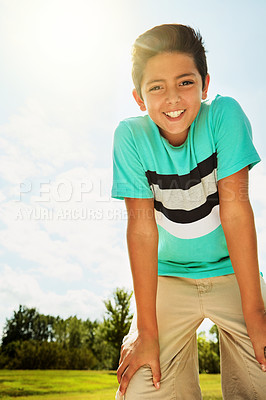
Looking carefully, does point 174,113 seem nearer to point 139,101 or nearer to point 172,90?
point 172,90

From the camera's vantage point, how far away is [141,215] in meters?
2.24

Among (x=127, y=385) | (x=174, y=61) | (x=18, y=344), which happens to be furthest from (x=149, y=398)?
(x=18, y=344)

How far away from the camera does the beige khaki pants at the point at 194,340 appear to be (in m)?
2.02

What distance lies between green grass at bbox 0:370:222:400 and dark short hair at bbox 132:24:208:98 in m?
3.95

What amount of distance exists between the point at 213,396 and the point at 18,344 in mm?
5690

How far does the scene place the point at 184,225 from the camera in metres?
2.30

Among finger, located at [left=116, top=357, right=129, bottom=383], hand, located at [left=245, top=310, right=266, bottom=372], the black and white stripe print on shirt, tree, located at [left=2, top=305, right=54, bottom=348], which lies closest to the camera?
hand, located at [left=245, top=310, right=266, bottom=372]

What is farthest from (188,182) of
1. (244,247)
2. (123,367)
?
(123,367)

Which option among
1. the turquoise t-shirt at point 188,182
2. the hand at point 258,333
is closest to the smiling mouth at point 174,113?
the turquoise t-shirt at point 188,182

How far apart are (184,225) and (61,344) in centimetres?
843

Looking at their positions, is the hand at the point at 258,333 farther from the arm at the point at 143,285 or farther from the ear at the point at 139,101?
the ear at the point at 139,101

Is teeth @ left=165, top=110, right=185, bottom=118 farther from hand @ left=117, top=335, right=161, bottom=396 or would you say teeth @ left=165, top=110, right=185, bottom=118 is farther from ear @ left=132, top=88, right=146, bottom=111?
hand @ left=117, top=335, right=161, bottom=396

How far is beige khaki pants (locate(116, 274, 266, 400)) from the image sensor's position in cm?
202

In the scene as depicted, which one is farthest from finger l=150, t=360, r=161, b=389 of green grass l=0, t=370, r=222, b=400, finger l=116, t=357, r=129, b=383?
green grass l=0, t=370, r=222, b=400
